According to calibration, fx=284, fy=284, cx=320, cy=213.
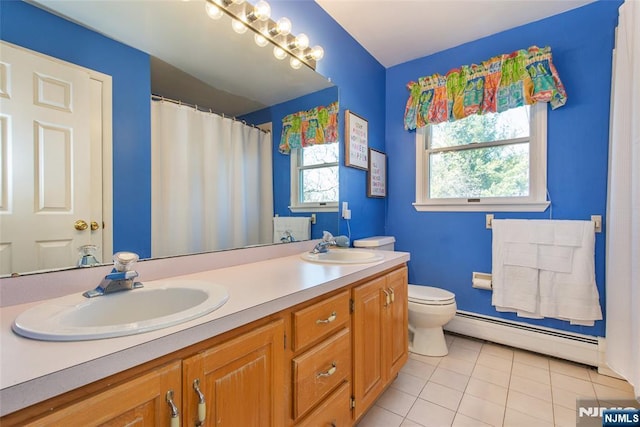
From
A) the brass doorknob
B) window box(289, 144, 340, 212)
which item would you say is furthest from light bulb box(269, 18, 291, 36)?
the brass doorknob

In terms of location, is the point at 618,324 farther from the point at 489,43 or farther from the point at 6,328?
the point at 6,328

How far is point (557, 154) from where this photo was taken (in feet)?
6.59

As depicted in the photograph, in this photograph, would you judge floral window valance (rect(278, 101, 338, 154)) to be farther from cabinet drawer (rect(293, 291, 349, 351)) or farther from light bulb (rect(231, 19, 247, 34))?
cabinet drawer (rect(293, 291, 349, 351))

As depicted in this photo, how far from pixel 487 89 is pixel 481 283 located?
1.50 metres

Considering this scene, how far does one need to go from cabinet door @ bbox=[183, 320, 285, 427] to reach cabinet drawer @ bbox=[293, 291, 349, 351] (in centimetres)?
8

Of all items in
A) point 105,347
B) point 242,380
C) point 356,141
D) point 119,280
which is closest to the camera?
point 105,347

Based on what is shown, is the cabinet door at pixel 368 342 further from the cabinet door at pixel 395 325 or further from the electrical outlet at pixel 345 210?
the electrical outlet at pixel 345 210

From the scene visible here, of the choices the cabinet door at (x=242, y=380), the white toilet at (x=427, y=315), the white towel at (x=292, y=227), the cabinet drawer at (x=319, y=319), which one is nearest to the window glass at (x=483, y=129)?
the white toilet at (x=427, y=315)

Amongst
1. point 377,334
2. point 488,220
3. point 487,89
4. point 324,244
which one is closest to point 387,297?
point 377,334

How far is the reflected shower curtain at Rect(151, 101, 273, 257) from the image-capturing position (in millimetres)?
1159

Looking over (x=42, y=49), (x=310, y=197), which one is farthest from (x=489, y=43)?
(x=42, y=49)

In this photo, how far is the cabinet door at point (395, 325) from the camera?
1529 mm

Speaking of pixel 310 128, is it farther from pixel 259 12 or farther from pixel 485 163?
pixel 485 163

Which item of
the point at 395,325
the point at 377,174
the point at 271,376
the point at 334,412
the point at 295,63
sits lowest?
the point at 334,412
